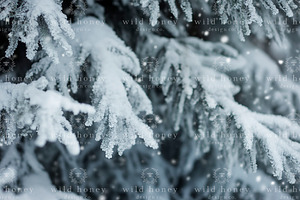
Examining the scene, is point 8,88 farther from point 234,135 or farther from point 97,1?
point 234,135

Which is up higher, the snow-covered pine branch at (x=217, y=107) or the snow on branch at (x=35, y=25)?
the snow on branch at (x=35, y=25)

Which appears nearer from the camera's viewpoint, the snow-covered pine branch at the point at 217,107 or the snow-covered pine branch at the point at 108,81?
the snow-covered pine branch at the point at 108,81

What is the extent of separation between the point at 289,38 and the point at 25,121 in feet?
11.1

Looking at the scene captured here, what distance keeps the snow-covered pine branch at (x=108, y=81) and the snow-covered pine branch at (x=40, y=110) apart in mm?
265

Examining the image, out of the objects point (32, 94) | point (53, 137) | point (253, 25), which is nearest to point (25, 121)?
point (32, 94)

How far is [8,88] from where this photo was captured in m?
1.93

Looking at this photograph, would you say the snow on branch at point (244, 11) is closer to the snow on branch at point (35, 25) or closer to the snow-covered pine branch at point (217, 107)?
the snow-covered pine branch at point (217, 107)

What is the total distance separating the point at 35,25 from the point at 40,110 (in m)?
0.56

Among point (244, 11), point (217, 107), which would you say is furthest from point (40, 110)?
point (244, 11)

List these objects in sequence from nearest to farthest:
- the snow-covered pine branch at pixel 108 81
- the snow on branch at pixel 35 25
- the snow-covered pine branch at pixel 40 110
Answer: the snow-covered pine branch at pixel 40 110 → the snow on branch at pixel 35 25 → the snow-covered pine branch at pixel 108 81

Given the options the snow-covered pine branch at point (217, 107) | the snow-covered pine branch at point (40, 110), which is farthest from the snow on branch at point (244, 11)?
the snow-covered pine branch at point (40, 110)

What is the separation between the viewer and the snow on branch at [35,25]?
5.68 feet

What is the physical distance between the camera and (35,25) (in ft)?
5.67

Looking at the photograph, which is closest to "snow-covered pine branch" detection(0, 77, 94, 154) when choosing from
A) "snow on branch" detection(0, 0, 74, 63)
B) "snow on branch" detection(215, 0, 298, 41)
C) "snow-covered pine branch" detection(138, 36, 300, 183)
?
"snow on branch" detection(0, 0, 74, 63)
